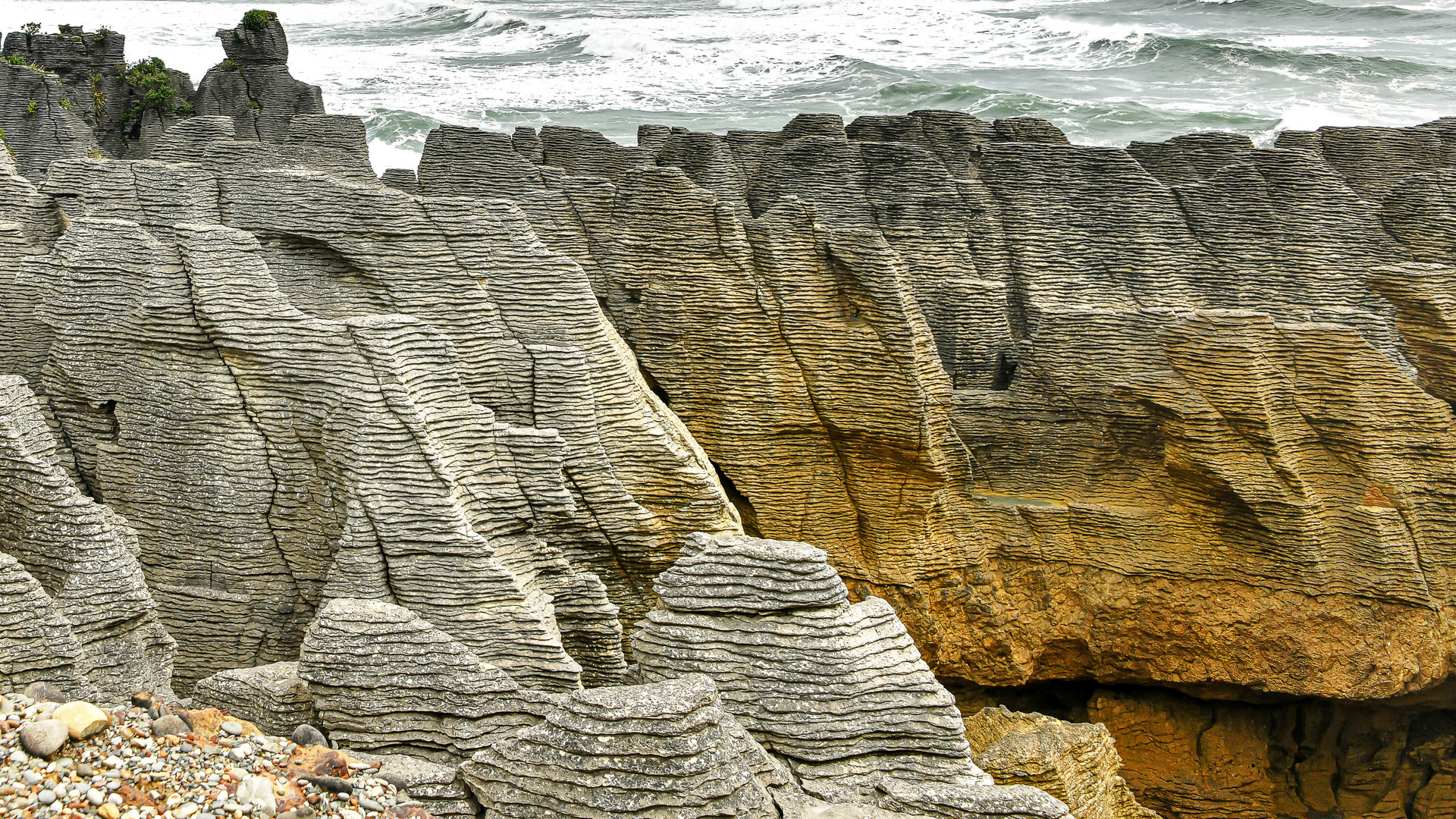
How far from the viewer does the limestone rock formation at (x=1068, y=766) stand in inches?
527

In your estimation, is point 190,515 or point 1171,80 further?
point 1171,80

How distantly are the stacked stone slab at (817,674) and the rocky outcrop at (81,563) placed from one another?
14.7ft

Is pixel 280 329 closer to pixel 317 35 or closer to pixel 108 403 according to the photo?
pixel 108 403

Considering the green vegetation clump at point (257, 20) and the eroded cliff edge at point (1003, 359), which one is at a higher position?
the green vegetation clump at point (257, 20)

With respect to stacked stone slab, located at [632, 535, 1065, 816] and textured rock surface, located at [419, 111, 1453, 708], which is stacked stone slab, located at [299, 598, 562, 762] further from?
textured rock surface, located at [419, 111, 1453, 708]

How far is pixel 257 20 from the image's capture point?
2603 cm

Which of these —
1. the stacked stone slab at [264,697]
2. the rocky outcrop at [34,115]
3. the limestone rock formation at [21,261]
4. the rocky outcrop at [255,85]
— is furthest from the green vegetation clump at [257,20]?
the stacked stone slab at [264,697]

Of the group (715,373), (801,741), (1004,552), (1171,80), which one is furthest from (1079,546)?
(1171,80)

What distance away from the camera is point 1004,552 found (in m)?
18.9

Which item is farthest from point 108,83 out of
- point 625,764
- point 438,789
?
point 625,764

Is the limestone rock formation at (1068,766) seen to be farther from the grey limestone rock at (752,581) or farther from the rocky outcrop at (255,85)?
the rocky outcrop at (255,85)

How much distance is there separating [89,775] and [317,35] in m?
58.4

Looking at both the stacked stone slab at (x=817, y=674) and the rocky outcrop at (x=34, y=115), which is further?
the rocky outcrop at (x=34, y=115)

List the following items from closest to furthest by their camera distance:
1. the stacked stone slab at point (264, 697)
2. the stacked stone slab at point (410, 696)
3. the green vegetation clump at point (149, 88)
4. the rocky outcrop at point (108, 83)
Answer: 1. the stacked stone slab at point (410, 696)
2. the stacked stone slab at point (264, 697)
3. the rocky outcrop at point (108, 83)
4. the green vegetation clump at point (149, 88)
